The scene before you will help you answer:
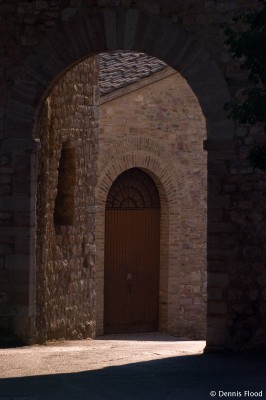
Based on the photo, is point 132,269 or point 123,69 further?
point 123,69

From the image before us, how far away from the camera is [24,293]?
14.0 metres

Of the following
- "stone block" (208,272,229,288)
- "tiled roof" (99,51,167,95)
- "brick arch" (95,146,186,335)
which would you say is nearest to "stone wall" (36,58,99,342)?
"stone block" (208,272,229,288)

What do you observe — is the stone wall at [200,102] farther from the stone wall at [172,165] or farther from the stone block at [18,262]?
the stone wall at [172,165]

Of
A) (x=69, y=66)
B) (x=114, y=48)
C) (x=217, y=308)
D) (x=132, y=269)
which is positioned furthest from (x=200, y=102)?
(x=132, y=269)

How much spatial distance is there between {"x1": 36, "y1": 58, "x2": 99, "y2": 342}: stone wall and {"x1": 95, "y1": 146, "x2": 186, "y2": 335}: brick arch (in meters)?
4.51

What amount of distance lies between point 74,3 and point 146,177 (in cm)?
984

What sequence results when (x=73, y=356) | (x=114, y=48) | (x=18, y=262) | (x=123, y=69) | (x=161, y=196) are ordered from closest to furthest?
(x=73, y=356), (x=114, y=48), (x=18, y=262), (x=161, y=196), (x=123, y=69)

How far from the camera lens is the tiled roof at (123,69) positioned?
23.0 meters

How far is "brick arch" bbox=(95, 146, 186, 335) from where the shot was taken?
22.8 meters

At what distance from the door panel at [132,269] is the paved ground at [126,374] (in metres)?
8.37

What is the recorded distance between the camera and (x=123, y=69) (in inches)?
935

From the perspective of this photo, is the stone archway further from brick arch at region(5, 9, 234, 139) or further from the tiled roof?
the tiled roof

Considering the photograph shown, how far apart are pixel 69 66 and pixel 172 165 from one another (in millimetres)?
9374

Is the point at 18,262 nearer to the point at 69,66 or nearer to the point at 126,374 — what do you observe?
the point at 69,66
